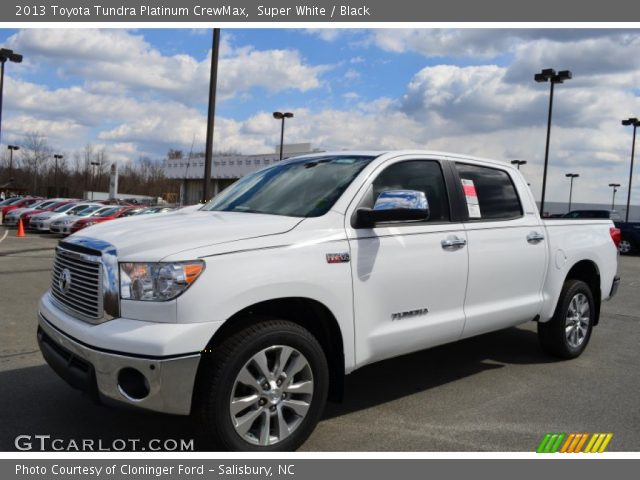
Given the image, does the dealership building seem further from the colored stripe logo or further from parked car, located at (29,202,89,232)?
the colored stripe logo

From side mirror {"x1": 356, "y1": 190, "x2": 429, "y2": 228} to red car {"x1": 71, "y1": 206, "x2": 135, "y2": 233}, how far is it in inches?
826

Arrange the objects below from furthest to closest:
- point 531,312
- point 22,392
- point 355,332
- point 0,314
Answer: point 0,314 → point 531,312 → point 22,392 → point 355,332

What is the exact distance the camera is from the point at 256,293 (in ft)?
10.8

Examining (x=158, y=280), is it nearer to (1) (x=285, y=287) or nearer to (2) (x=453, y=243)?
(1) (x=285, y=287)

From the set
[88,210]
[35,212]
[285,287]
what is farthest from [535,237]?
[35,212]

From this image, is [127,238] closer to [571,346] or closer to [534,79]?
[571,346]

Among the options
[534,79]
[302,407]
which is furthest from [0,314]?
[534,79]

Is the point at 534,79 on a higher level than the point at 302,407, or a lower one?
higher

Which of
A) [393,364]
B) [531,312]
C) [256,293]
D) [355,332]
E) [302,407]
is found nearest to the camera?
[256,293]

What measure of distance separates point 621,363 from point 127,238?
510 cm

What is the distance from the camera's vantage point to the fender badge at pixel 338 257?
3.63 metres

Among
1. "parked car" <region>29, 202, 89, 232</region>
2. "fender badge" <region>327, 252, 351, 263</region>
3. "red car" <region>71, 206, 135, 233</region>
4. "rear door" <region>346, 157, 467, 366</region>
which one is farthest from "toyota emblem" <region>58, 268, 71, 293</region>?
"parked car" <region>29, 202, 89, 232</region>

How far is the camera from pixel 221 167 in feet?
232

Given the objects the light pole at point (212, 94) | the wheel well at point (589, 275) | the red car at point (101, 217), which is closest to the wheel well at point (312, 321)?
the wheel well at point (589, 275)
